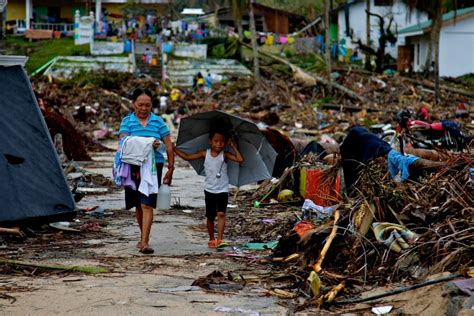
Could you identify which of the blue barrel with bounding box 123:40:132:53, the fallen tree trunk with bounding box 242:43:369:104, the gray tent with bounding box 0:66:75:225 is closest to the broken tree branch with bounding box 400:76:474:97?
the fallen tree trunk with bounding box 242:43:369:104

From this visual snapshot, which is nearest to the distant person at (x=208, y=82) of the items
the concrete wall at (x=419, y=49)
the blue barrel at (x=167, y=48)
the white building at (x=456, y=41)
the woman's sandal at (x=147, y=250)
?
the blue barrel at (x=167, y=48)

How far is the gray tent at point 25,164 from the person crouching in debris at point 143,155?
0.92 m

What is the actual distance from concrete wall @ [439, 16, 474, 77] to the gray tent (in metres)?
40.5

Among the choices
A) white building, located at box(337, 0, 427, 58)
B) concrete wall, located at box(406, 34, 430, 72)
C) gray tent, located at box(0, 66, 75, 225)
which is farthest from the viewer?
white building, located at box(337, 0, 427, 58)

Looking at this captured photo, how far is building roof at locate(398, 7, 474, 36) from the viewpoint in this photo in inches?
1854

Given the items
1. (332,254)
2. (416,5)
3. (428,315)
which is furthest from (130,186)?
(416,5)

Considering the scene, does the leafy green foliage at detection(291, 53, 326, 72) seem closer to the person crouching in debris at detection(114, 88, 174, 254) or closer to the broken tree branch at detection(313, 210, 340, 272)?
the person crouching in debris at detection(114, 88, 174, 254)

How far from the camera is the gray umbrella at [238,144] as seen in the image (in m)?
9.26

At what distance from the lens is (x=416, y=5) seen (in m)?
42.7

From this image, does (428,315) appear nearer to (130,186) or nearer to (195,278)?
(195,278)

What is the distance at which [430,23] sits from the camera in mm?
49281

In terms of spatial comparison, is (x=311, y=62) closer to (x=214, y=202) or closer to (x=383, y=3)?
(x=383, y=3)

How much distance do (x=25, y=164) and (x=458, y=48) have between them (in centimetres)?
4152

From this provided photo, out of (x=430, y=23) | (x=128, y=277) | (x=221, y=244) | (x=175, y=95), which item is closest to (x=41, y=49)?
(x=175, y=95)
